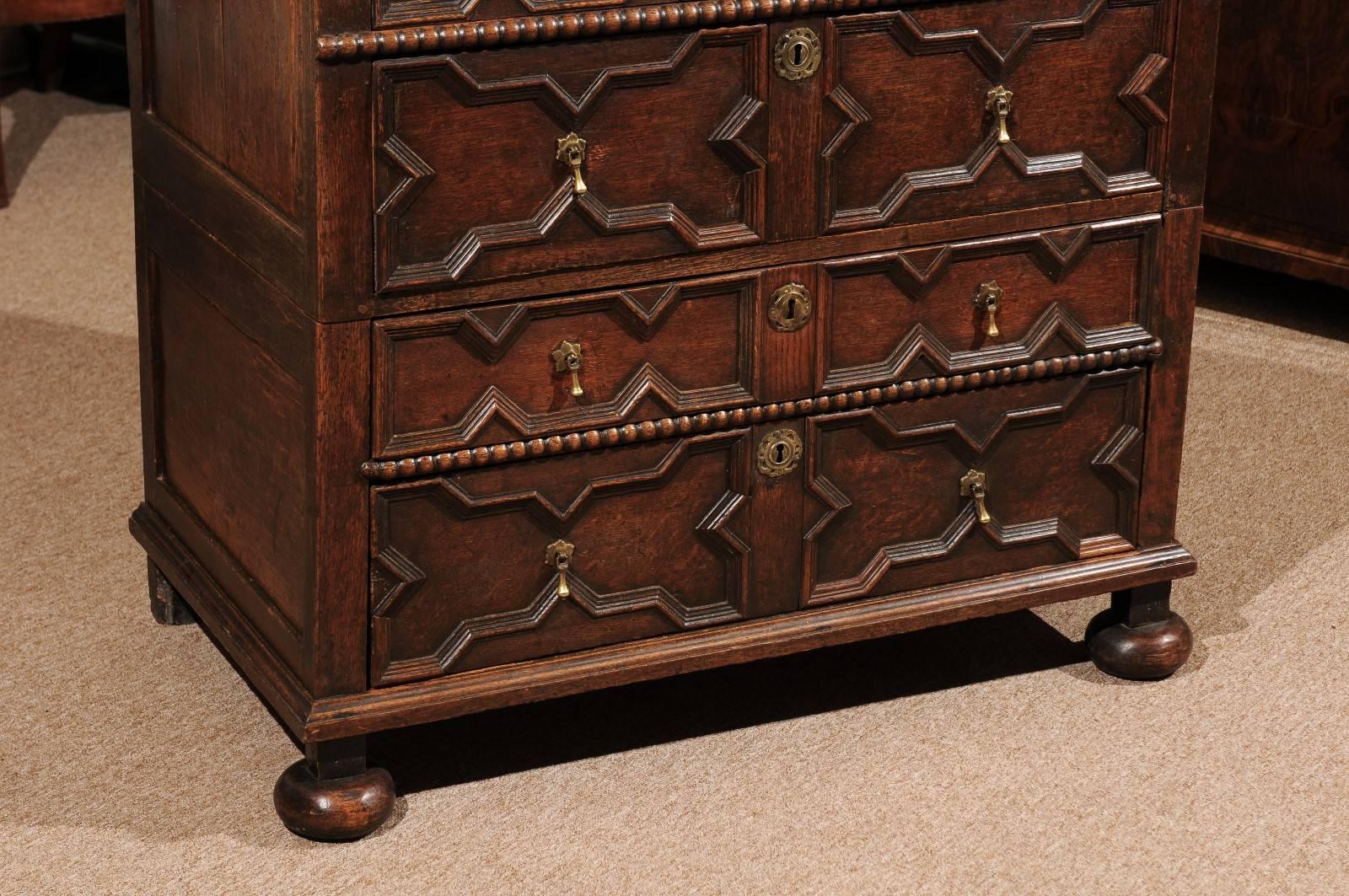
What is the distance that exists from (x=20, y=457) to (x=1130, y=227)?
1.61 meters

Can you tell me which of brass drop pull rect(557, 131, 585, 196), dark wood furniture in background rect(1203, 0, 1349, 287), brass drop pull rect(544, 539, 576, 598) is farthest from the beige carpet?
dark wood furniture in background rect(1203, 0, 1349, 287)

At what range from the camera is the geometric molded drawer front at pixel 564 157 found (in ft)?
6.10

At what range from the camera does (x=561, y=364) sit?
1993 mm

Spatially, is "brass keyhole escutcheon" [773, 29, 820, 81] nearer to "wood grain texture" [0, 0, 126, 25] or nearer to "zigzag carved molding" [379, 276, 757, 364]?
"zigzag carved molding" [379, 276, 757, 364]

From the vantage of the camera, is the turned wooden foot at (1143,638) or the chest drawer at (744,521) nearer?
the chest drawer at (744,521)

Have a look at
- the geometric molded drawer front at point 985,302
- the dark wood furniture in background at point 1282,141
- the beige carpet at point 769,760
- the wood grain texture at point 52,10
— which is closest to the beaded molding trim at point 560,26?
the geometric molded drawer front at point 985,302

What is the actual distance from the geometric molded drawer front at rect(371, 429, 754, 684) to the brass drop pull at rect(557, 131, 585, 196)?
0.28 m

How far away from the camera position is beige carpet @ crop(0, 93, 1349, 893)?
2029 mm

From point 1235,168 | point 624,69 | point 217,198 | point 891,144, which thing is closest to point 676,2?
point 624,69

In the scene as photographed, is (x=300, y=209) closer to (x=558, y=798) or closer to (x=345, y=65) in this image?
(x=345, y=65)

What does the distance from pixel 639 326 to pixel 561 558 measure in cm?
24

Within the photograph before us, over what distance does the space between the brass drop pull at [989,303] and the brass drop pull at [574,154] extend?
1.52ft

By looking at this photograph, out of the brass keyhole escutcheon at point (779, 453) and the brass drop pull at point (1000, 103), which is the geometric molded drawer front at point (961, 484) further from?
the brass drop pull at point (1000, 103)

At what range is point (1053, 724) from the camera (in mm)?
2299
